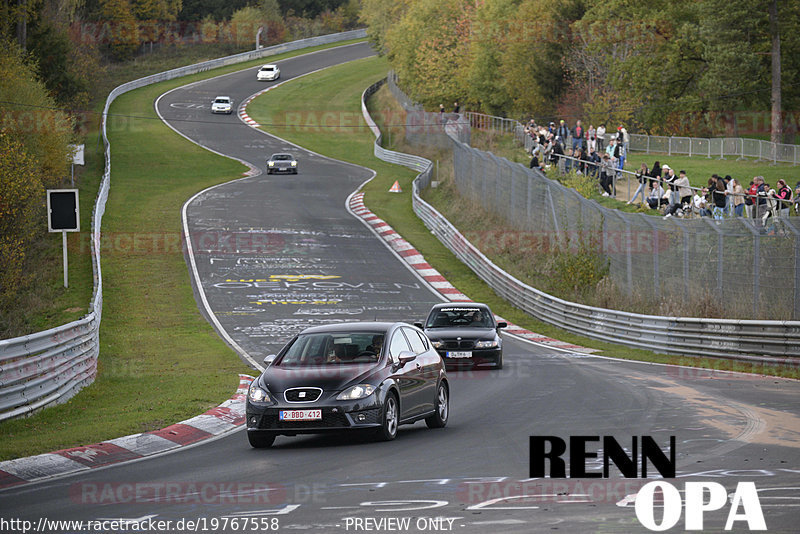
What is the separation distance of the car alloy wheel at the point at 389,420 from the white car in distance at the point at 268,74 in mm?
95368

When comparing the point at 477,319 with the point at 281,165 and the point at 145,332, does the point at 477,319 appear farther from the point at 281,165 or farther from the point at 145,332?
the point at 281,165

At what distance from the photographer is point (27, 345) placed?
15578 mm

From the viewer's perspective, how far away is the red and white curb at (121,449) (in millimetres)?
→ 11289

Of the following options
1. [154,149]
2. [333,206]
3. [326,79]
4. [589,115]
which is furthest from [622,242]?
[326,79]

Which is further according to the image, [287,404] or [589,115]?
[589,115]

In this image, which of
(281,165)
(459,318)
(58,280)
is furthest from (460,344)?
(281,165)

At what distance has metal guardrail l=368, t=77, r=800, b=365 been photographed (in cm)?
2209

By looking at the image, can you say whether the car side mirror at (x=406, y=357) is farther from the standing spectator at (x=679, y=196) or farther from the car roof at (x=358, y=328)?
the standing spectator at (x=679, y=196)

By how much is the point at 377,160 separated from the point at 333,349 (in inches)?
2405

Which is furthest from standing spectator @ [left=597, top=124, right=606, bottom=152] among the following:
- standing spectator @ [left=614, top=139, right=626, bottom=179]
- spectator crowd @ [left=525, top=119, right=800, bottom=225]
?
standing spectator @ [left=614, top=139, right=626, bottom=179]

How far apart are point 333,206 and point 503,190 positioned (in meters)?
12.9

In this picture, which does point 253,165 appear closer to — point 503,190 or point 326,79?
point 503,190

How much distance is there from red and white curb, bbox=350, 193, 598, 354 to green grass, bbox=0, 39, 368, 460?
822cm

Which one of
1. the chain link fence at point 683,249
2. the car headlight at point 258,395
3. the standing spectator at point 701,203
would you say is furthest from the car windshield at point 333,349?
the standing spectator at point 701,203
